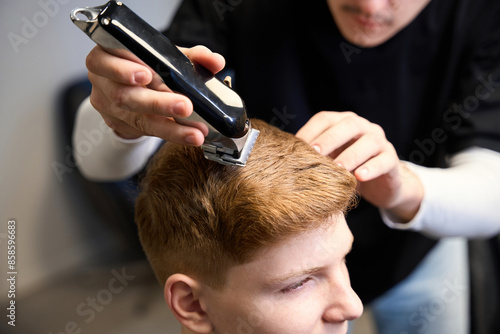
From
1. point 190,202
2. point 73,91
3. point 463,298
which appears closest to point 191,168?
point 190,202

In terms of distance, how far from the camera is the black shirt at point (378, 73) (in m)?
0.76

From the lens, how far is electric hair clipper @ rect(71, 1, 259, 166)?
0.38 meters

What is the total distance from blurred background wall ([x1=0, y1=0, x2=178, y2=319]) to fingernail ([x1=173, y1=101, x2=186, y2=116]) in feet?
1.71

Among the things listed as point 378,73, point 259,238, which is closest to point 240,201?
point 259,238

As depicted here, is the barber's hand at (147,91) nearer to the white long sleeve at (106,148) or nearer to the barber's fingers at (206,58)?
the barber's fingers at (206,58)

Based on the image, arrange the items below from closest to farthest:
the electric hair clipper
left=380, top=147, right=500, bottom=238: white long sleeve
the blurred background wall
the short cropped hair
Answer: the electric hair clipper
the short cropped hair
left=380, top=147, right=500, bottom=238: white long sleeve
the blurred background wall

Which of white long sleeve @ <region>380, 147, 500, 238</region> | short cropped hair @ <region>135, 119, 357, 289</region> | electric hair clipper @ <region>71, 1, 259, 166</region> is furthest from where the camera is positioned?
white long sleeve @ <region>380, 147, 500, 238</region>

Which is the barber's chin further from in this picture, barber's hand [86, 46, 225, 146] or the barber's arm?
barber's hand [86, 46, 225, 146]

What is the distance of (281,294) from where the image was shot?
0.52 m

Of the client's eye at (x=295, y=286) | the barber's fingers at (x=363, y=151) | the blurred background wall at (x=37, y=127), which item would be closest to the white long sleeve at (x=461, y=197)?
the barber's fingers at (x=363, y=151)

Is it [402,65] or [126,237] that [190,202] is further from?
[126,237]

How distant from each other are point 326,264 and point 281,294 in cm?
6

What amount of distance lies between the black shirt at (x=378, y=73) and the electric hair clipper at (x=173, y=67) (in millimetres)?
381

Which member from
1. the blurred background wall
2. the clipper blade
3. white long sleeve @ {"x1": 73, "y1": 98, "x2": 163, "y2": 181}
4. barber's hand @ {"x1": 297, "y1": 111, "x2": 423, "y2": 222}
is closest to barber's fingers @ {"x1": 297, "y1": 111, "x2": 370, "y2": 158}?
barber's hand @ {"x1": 297, "y1": 111, "x2": 423, "y2": 222}
